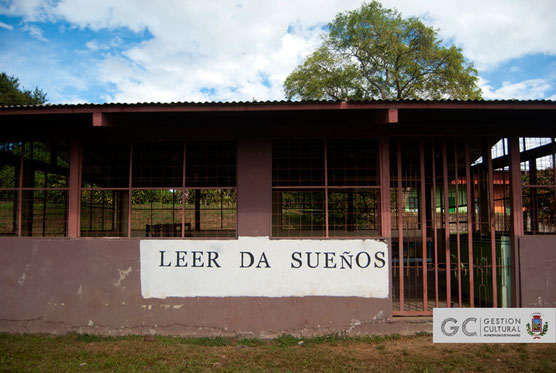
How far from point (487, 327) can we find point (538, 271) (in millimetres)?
1369

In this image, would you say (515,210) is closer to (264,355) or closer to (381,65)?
(264,355)

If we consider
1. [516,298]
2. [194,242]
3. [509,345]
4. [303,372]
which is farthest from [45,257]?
[516,298]

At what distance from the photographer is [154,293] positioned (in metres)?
5.80

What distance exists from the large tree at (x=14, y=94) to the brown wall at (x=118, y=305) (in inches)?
839

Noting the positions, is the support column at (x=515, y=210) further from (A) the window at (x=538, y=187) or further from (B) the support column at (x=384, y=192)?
(B) the support column at (x=384, y=192)

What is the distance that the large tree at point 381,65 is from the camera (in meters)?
21.6

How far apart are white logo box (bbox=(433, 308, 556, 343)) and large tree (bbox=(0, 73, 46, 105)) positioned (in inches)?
1024

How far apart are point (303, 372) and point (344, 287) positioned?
1.61 meters

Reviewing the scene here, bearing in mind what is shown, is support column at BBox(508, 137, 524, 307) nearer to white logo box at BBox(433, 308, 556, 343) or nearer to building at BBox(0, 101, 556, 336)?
building at BBox(0, 101, 556, 336)

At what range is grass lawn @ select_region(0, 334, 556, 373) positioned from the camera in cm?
456

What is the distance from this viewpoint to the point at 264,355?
499 cm

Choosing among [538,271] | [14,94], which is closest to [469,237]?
[538,271]

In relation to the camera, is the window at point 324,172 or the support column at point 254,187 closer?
the support column at point 254,187

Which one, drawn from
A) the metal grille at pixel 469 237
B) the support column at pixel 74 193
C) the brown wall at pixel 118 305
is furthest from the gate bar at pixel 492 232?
the support column at pixel 74 193
